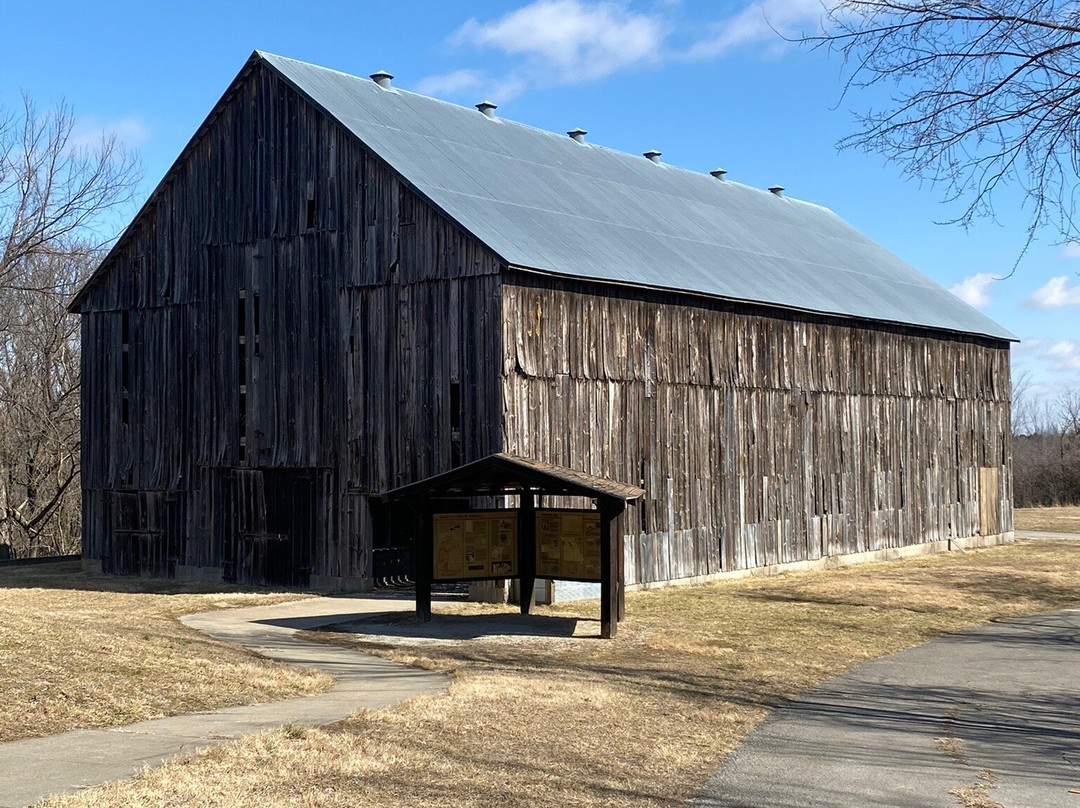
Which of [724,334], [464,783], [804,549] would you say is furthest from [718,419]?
[464,783]

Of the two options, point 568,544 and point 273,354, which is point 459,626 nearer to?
point 568,544

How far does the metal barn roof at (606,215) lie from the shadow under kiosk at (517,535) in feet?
17.0

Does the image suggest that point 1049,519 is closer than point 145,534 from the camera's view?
No

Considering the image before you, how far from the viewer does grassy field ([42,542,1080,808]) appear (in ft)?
34.0

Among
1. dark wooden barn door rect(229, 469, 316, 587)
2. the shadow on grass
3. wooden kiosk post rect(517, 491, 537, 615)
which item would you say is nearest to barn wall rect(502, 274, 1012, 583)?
wooden kiosk post rect(517, 491, 537, 615)

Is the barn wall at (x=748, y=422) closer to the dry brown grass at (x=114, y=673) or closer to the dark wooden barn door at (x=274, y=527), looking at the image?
the dark wooden barn door at (x=274, y=527)

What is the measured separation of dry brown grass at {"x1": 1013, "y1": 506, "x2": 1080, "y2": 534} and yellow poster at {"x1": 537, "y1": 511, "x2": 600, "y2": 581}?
112 ft

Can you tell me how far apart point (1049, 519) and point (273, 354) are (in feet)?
135

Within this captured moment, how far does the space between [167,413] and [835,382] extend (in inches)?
679

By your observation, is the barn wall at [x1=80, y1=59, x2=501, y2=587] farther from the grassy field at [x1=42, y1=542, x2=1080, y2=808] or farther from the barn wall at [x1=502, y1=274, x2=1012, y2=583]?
the grassy field at [x1=42, y1=542, x2=1080, y2=808]

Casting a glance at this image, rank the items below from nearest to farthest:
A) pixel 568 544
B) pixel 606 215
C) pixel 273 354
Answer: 1. pixel 568 544
2. pixel 273 354
3. pixel 606 215

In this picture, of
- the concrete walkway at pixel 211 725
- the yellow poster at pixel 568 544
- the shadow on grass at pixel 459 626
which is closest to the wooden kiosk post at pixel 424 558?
the shadow on grass at pixel 459 626

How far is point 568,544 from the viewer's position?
22.0 metres

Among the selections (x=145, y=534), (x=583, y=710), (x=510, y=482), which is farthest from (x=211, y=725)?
(x=145, y=534)
